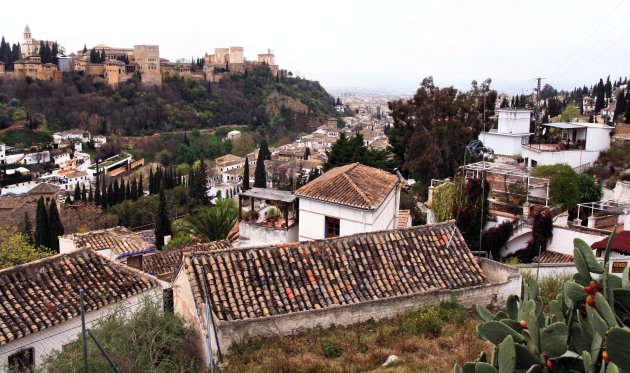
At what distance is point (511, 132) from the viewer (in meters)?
22.4

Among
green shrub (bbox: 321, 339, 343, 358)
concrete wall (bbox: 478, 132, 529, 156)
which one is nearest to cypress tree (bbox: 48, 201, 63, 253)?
concrete wall (bbox: 478, 132, 529, 156)

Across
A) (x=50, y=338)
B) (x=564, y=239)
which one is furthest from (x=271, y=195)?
(x=564, y=239)

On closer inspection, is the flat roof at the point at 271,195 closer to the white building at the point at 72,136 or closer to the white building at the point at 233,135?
the white building at the point at 72,136

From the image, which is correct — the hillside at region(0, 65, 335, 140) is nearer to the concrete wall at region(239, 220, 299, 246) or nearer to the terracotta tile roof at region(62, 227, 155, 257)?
the terracotta tile roof at region(62, 227, 155, 257)

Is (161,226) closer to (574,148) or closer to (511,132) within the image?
(511,132)

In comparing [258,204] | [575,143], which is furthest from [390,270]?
[575,143]

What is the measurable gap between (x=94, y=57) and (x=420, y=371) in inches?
4076

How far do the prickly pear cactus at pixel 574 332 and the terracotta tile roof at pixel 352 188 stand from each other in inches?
302

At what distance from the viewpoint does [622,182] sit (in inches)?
627

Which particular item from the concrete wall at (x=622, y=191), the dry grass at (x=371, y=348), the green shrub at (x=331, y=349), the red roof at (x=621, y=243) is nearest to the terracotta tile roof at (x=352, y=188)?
the dry grass at (x=371, y=348)

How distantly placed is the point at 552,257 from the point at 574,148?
7.48m

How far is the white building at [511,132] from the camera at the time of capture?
72.3 feet

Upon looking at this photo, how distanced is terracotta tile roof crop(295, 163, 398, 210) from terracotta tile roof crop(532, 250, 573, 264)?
4228 millimetres

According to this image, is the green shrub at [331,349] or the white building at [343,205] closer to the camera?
the green shrub at [331,349]
